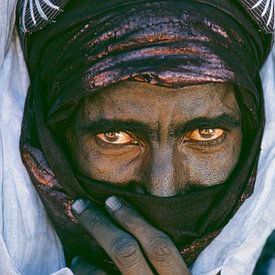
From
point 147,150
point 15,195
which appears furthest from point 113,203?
point 15,195

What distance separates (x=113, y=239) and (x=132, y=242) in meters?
0.05

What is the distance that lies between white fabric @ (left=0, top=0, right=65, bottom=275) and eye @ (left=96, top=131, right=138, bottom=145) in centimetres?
22

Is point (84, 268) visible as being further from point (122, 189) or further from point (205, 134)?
point (205, 134)

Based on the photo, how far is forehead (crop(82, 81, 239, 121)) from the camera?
8.68 ft

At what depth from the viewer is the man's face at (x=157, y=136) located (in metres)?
2.65

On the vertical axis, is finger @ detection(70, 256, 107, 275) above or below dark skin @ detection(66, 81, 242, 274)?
below

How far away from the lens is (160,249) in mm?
2664

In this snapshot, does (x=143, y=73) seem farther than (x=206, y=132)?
No

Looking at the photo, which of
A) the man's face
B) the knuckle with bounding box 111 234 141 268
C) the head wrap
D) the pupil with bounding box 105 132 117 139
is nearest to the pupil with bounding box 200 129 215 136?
the man's face

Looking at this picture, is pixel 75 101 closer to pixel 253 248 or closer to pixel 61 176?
pixel 61 176

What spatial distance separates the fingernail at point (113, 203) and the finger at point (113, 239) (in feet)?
0.13

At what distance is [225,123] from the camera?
2.72 meters

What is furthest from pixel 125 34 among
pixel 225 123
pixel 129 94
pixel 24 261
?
pixel 24 261

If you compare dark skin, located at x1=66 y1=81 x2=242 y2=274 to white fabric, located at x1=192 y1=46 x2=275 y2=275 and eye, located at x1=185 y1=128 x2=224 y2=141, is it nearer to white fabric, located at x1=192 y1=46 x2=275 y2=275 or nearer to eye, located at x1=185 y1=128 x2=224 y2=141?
eye, located at x1=185 y1=128 x2=224 y2=141
